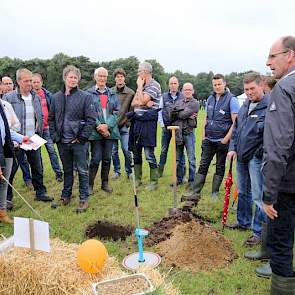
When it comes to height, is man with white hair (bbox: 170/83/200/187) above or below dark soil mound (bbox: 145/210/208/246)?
above

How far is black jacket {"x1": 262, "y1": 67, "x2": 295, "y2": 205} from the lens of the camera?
3.57 meters

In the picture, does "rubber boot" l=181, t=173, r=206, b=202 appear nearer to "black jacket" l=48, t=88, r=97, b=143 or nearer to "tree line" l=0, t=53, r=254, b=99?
"black jacket" l=48, t=88, r=97, b=143

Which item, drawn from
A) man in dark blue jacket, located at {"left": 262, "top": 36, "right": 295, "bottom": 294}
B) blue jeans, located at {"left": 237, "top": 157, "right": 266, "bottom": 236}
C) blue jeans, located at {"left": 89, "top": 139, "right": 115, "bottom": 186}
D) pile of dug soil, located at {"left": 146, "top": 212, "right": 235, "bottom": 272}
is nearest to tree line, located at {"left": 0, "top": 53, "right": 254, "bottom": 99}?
blue jeans, located at {"left": 89, "top": 139, "right": 115, "bottom": 186}

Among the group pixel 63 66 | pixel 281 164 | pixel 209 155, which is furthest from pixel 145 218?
pixel 63 66

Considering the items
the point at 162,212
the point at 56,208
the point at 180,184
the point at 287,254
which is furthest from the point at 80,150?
the point at 287,254

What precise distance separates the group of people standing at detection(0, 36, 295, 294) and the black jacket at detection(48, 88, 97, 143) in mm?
18

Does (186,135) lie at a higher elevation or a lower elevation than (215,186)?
higher

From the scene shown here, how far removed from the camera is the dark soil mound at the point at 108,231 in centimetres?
621

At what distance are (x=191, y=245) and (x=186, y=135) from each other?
3.75 meters

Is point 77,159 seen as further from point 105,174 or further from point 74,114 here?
point 105,174

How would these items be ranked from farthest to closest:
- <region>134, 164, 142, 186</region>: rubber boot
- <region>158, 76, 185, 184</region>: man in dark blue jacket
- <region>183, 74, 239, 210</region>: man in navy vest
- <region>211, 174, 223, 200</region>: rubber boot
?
<region>134, 164, 142, 186</region>: rubber boot, <region>158, 76, 185, 184</region>: man in dark blue jacket, <region>211, 174, 223, 200</region>: rubber boot, <region>183, 74, 239, 210</region>: man in navy vest

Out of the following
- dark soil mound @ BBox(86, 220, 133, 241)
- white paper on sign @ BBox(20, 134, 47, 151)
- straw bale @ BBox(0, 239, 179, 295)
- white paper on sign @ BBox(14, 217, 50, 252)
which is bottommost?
dark soil mound @ BBox(86, 220, 133, 241)

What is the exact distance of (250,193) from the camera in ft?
20.2

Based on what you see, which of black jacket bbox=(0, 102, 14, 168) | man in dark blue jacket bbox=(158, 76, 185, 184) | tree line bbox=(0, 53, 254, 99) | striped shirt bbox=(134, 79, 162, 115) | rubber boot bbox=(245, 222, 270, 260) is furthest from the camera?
tree line bbox=(0, 53, 254, 99)
